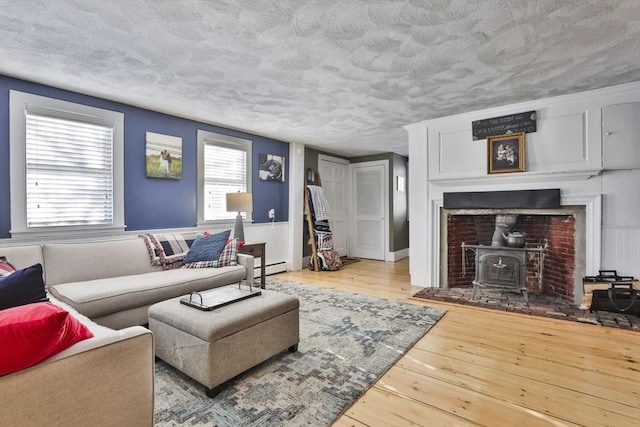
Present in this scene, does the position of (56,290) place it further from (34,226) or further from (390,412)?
(390,412)

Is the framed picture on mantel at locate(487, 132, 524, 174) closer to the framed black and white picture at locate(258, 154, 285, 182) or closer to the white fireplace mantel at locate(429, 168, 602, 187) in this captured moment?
the white fireplace mantel at locate(429, 168, 602, 187)

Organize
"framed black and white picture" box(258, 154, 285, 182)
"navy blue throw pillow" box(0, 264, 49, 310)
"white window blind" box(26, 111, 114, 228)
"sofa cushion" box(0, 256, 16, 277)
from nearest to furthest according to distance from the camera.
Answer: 1. "navy blue throw pillow" box(0, 264, 49, 310)
2. "sofa cushion" box(0, 256, 16, 277)
3. "white window blind" box(26, 111, 114, 228)
4. "framed black and white picture" box(258, 154, 285, 182)

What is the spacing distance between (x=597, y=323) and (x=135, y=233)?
4696 millimetres

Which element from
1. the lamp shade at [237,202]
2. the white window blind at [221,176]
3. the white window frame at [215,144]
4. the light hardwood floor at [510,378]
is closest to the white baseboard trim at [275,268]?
the white window frame at [215,144]

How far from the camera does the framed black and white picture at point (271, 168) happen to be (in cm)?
494

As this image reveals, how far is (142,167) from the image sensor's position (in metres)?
3.57

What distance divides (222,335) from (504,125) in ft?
11.9

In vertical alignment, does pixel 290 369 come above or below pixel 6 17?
below

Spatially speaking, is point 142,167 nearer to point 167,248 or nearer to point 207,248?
point 167,248

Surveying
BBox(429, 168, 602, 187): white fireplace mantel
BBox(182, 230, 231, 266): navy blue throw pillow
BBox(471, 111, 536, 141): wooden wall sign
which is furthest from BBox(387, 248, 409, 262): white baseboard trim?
BBox(182, 230, 231, 266): navy blue throw pillow

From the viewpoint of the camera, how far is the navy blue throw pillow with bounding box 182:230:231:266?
3330 millimetres

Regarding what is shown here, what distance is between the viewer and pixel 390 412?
167 cm

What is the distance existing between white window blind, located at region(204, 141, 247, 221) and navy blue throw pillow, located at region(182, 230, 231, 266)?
0.82 m

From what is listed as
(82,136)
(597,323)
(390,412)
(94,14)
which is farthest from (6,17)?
(597,323)
